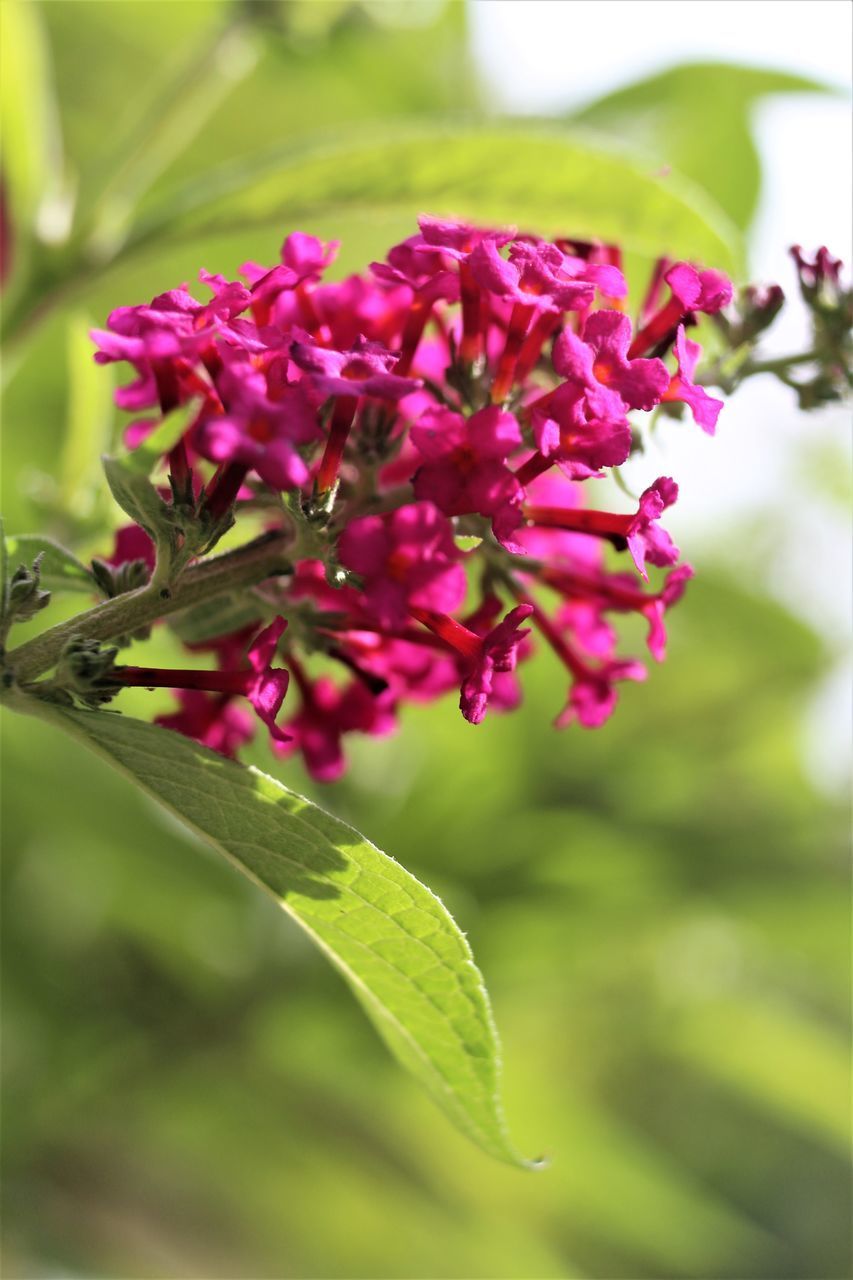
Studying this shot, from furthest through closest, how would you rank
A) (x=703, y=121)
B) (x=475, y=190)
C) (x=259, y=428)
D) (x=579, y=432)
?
1. (x=703, y=121)
2. (x=475, y=190)
3. (x=579, y=432)
4. (x=259, y=428)

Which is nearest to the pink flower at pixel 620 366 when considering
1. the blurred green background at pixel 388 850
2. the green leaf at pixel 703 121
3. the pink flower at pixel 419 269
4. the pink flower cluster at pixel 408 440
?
the pink flower cluster at pixel 408 440

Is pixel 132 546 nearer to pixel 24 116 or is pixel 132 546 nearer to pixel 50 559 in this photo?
pixel 50 559

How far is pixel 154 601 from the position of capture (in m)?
0.87

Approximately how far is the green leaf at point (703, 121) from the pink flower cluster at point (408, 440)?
1014 millimetres

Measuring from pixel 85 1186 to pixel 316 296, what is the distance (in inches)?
81.8

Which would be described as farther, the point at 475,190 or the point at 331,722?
the point at 475,190

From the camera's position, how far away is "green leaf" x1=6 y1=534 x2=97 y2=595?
3.15 feet

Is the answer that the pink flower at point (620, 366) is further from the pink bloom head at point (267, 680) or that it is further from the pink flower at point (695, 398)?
the pink bloom head at point (267, 680)

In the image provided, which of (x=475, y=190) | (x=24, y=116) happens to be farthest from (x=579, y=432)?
(x=24, y=116)

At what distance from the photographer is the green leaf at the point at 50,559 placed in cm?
96

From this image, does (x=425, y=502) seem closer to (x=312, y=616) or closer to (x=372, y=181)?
(x=312, y=616)

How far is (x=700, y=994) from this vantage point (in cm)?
267

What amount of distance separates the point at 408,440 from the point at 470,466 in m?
0.16

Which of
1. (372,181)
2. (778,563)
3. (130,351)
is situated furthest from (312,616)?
(778,563)
